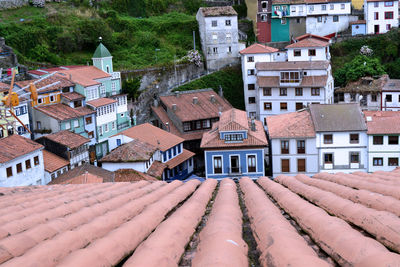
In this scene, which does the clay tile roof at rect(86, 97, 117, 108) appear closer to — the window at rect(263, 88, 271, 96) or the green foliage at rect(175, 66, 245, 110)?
the green foliage at rect(175, 66, 245, 110)

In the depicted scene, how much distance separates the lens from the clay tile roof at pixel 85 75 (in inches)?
1566

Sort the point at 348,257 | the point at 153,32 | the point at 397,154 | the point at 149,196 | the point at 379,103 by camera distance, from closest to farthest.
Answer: the point at 348,257, the point at 149,196, the point at 397,154, the point at 379,103, the point at 153,32

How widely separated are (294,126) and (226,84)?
20293mm

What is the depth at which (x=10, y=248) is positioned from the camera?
498cm

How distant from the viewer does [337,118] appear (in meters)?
35.2

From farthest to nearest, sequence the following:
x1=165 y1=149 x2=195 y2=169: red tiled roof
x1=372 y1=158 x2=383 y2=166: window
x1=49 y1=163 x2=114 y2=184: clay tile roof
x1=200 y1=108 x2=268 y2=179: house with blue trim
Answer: x1=165 y1=149 x2=195 y2=169: red tiled roof, x1=200 y1=108 x2=268 y2=179: house with blue trim, x1=372 y1=158 x2=383 y2=166: window, x1=49 y1=163 x2=114 y2=184: clay tile roof

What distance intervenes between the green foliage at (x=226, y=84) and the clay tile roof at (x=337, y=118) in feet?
58.4

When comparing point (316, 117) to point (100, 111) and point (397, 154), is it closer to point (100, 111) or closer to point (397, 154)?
point (397, 154)

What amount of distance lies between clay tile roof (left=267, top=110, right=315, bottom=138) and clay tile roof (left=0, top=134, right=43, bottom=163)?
16.7 meters

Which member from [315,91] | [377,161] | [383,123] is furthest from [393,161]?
[315,91]

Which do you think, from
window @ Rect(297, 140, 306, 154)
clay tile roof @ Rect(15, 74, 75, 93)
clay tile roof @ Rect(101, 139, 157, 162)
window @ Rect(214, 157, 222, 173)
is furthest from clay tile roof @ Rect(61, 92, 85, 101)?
window @ Rect(297, 140, 306, 154)

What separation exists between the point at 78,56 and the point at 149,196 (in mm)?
45851

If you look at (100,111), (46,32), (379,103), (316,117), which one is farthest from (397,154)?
(46,32)

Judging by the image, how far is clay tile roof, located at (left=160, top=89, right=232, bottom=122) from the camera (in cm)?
4409
